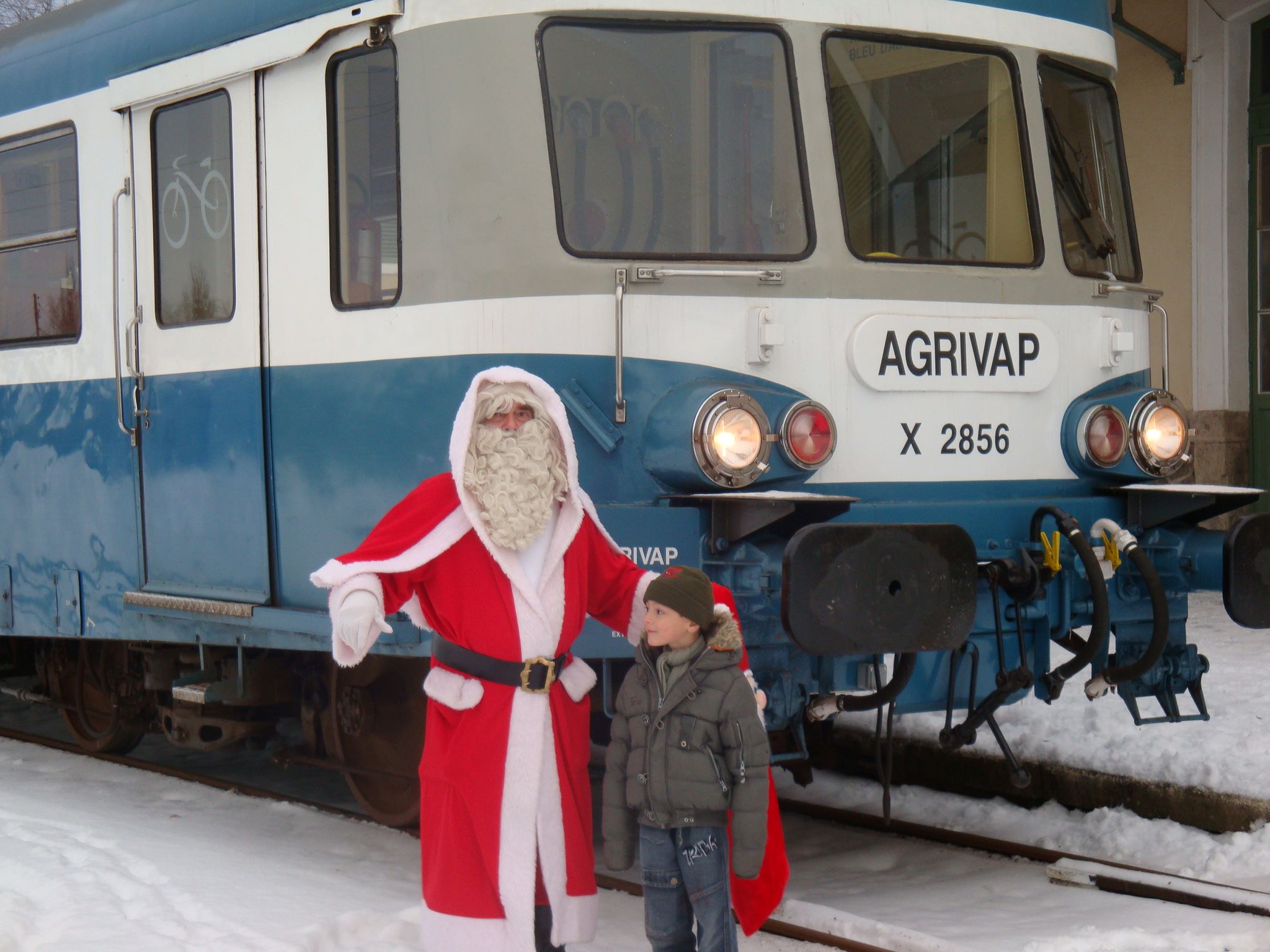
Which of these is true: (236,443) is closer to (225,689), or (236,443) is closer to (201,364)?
(201,364)

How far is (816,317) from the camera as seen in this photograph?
5266 mm

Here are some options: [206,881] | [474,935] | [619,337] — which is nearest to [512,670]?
[474,935]

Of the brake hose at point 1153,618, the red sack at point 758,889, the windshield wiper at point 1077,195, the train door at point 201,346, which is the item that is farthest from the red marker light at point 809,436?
the train door at point 201,346

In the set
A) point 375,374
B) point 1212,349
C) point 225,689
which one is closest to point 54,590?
point 225,689

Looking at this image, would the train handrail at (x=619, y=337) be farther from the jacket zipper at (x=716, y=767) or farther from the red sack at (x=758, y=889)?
the jacket zipper at (x=716, y=767)

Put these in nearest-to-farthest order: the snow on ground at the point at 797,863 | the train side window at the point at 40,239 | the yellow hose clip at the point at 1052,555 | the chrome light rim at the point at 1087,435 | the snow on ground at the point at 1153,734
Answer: the snow on ground at the point at 797,863 → the yellow hose clip at the point at 1052,555 → the chrome light rim at the point at 1087,435 → the snow on ground at the point at 1153,734 → the train side window at the point at 40,239

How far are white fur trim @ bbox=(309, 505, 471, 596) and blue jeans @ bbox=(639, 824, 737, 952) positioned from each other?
85 centimetres

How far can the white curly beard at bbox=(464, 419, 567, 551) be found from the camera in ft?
12.8

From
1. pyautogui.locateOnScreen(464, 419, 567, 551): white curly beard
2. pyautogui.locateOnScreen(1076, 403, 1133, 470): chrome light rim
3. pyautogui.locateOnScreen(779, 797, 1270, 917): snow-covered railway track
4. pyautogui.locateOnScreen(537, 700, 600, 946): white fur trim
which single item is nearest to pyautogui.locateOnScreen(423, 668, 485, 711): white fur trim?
pyautogui.locateOnScreen(537, 700, 600, 946): white fur trim

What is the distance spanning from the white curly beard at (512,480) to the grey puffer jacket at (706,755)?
47cm

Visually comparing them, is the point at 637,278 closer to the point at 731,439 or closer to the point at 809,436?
the point at 731,439

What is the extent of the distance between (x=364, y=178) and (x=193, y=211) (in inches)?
38.0

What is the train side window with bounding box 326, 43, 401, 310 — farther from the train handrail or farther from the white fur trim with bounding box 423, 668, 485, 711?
the white fur trim with bounding box 423, 668, 485, 711

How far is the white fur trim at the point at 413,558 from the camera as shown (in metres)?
3.77
